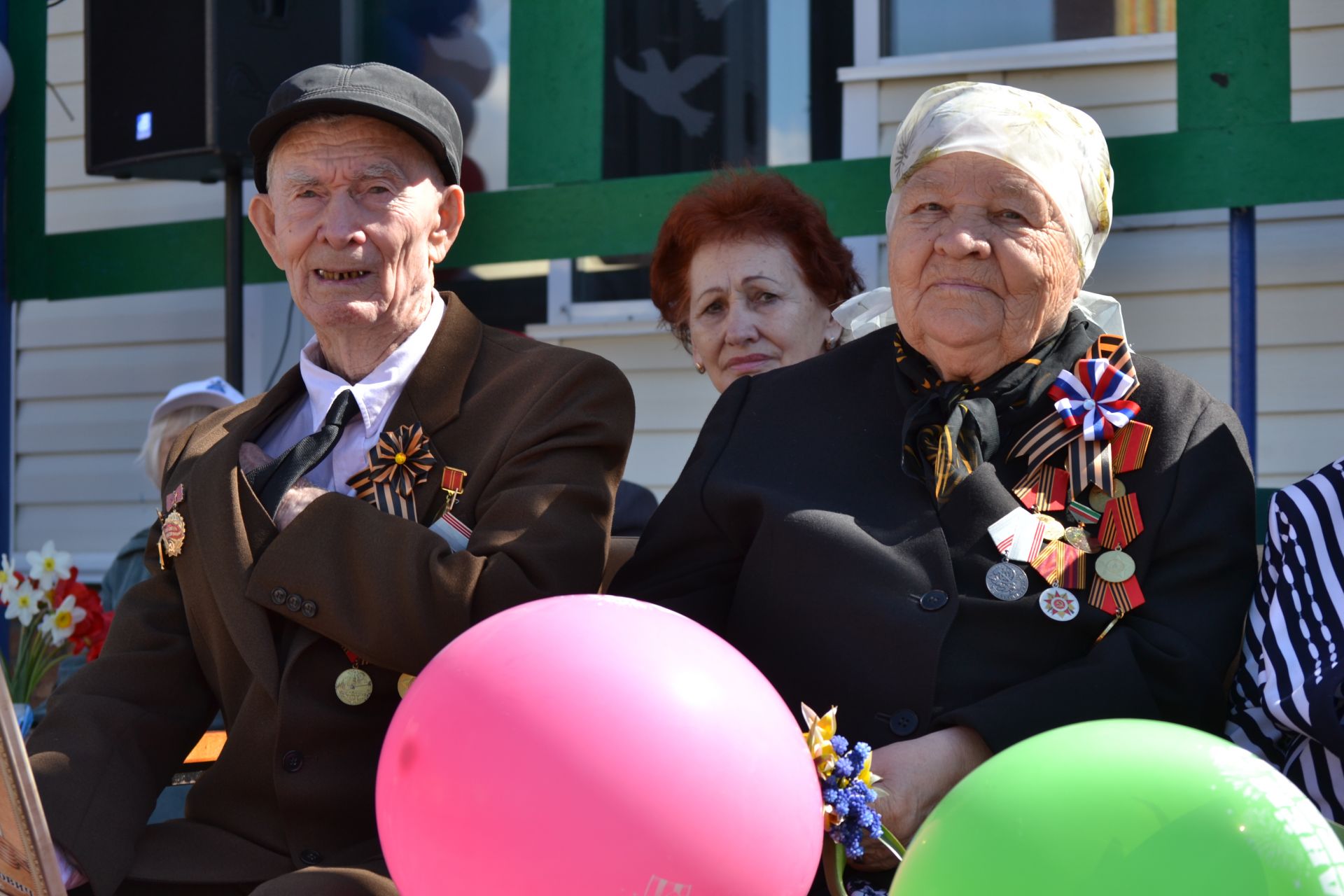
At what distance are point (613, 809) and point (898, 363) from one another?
114 cm

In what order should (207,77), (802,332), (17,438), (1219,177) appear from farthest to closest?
(17,438) < (207,77) < (1219,177) < (802,332)

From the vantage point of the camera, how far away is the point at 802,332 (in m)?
3.49

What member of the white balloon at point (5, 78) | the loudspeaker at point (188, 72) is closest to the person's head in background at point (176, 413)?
the loudspeaker at point (188, 72)

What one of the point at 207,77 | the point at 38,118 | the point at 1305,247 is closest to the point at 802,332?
the point at 1305,247

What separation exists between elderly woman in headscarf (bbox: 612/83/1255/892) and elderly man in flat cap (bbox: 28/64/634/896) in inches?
11.2

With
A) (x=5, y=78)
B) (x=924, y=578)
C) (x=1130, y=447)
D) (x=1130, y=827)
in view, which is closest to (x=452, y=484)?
(x=924, y=578)

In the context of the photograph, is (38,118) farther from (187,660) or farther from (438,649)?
(438,649)

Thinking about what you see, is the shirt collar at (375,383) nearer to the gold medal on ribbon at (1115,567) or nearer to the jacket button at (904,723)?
the jacket button at (904,723)

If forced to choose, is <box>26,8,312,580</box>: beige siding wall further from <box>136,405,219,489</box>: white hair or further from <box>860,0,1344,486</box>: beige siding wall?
<box>860,0,1344,486</box>: beige siding wall

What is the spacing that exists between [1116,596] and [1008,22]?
3.16m

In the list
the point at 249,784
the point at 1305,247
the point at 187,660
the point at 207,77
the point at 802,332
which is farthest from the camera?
the point at 207,77

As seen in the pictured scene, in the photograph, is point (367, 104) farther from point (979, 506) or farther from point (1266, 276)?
point (1266, 276)

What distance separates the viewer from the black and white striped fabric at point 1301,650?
1.92 meters

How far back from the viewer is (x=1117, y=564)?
2.20m
